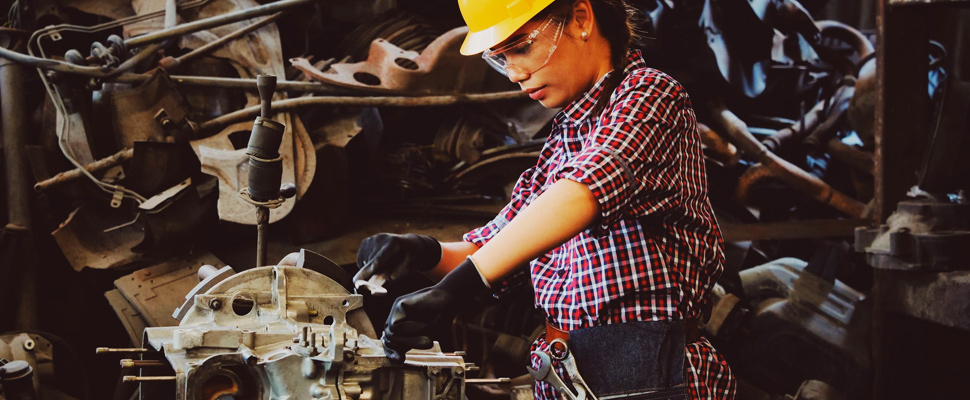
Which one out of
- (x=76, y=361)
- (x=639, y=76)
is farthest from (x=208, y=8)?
(x=639, y=76)

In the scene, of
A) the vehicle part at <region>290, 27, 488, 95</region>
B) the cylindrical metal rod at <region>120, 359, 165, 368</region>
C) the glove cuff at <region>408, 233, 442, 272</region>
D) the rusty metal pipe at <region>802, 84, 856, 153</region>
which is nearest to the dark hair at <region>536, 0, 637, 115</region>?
the glove cuff at <region>408, 233, 442, 272</region>

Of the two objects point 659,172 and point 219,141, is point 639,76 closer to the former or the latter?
point 659,172

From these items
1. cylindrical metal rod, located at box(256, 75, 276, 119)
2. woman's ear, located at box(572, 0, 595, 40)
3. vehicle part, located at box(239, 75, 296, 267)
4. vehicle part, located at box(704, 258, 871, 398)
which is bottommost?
vehicle part, located at box(704, 258, 871, 398)

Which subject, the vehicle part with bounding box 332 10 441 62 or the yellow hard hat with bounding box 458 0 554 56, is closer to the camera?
the yellow hard hat with bounding box 458 0 554 56

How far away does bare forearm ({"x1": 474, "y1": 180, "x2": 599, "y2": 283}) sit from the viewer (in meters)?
1.33

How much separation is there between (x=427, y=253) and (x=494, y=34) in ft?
1.42

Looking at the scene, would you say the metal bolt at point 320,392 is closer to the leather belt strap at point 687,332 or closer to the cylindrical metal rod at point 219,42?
the leather belt strap at point 687,332

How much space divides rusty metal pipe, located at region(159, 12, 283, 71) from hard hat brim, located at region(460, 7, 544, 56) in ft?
7.25

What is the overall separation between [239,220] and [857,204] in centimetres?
291

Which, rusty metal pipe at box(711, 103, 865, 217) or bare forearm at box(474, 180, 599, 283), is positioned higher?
bare forearm at box(474, 180, 599, 283)

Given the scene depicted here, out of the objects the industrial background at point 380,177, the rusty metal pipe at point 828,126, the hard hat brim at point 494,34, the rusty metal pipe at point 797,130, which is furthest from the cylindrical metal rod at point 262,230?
the rusty metal pipe at point 828,126

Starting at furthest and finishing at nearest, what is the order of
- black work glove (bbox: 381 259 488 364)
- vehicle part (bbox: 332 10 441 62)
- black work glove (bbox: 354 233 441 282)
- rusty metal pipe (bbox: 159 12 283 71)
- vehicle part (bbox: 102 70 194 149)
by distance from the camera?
vehicle part (bbox: 332 10 441 62) → rusty metal pipe (bbox: 159 12 283 71) → vehicle part (bbox: 102 70 194 149) → black work glove (bbox: 354 233 441 282) → black work glove (bbox: 381 259 488 364)

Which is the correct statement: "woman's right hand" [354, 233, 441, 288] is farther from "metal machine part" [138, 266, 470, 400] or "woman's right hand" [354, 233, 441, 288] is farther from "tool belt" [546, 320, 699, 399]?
"tool belt" [546, 320, 699, 399]

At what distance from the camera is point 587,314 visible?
5.08 feet
